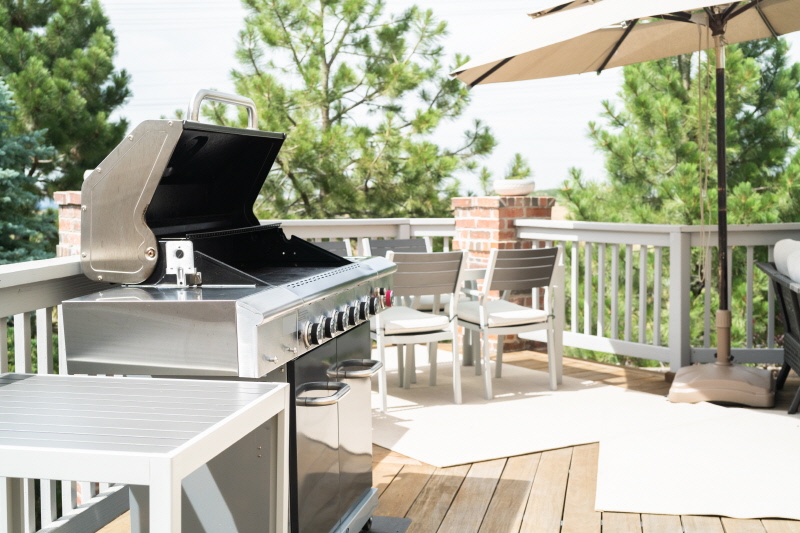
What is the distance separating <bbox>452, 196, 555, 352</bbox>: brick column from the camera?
19.6ft

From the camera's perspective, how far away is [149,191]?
6.94 ft

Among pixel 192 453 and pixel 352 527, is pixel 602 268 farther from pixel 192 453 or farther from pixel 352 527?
pixel 192 453

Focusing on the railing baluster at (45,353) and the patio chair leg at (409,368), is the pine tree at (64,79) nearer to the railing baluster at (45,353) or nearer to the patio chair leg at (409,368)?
the patio chair leg at (409,368)

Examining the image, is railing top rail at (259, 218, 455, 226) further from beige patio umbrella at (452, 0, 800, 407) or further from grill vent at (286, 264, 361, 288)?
grill vent at (286, 264, 361, 288)

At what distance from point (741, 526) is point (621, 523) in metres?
0.41

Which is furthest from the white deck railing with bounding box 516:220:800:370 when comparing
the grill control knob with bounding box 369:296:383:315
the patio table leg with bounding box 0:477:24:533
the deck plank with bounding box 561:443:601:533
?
the patio table leg with bounding box 0:477:24:533

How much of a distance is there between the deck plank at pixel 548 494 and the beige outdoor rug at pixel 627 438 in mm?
135

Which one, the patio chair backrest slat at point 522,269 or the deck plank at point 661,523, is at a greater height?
the patio chair backrest slat at point 522,269

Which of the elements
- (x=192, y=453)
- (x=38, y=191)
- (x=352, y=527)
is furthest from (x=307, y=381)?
(x=38, y=191)

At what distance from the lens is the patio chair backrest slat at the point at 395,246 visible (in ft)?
17.7

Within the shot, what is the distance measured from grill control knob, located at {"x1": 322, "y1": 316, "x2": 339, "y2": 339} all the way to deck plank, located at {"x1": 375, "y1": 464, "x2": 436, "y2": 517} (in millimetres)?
1050

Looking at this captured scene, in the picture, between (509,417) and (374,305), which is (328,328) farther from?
(509,417)

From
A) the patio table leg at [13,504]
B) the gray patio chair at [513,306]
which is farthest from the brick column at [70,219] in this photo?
the patio table leg at [13,504]

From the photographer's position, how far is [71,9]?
12.8 metres
